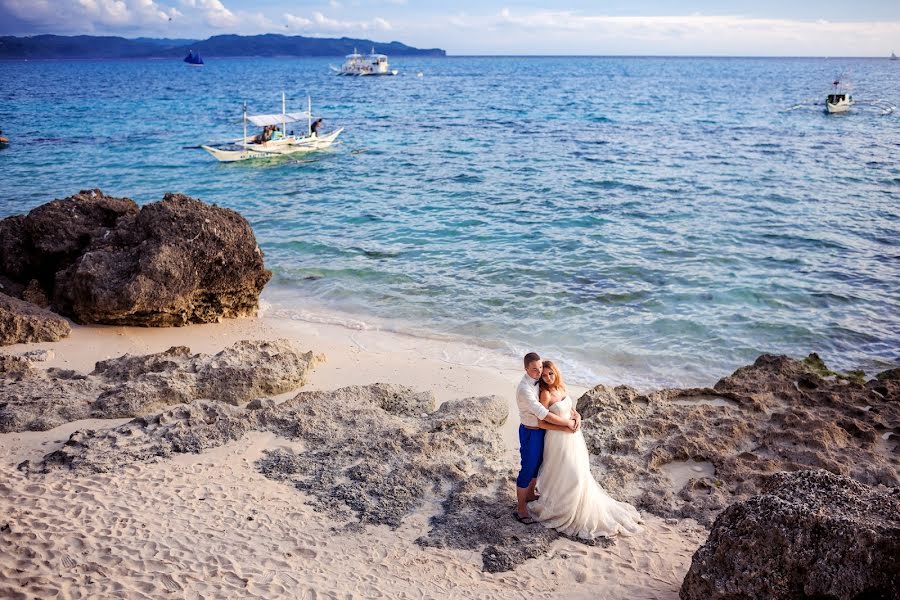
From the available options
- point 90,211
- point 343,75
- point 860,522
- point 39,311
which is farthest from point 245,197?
point 343,75

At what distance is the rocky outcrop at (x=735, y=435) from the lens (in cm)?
721

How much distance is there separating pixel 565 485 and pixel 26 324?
8.44m

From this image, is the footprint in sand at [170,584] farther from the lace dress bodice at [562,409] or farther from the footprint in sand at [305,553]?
the lace dress bodice at [562,409]

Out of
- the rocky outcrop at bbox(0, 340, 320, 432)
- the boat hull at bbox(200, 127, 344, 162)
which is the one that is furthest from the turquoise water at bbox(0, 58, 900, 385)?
the rocky outcrop at bbox(0, 340, 320, 432)

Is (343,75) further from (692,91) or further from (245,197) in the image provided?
(245,197)

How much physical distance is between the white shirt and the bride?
99 millimetres

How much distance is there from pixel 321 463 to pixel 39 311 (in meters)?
6.42

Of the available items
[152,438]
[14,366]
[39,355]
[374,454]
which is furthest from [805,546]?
[39,355]

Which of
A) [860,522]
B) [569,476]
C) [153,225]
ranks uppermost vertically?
[153,225]

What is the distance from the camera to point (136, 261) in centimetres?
1131

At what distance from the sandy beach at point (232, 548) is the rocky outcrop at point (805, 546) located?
75 centimetres

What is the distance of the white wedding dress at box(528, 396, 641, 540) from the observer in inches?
245

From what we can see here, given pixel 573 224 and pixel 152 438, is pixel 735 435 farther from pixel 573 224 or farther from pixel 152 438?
pixel 573 224

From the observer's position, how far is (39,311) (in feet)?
36.0
